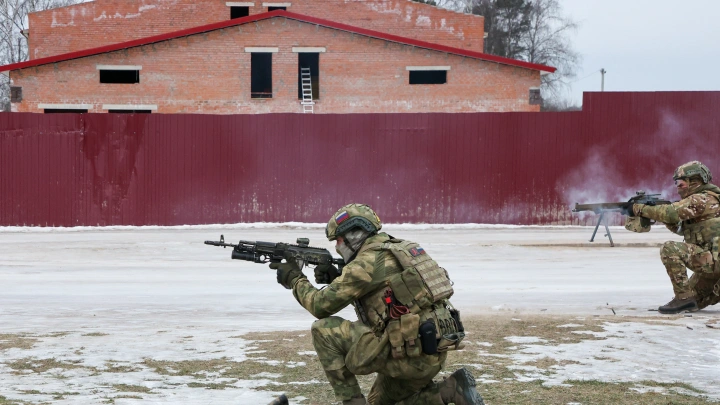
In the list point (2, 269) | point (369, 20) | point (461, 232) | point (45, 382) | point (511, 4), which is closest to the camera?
point (45, 382)

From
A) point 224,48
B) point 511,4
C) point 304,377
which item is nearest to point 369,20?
point 224,48

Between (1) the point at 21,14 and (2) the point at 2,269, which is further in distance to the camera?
(1) the point at 21,14

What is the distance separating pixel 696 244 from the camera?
974cm

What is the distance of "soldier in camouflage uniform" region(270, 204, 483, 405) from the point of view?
5574 millimetres

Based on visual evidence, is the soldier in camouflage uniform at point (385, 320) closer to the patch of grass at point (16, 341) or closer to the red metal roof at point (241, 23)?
the patch of grass at point (16, 341)

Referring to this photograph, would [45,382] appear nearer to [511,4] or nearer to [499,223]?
[499,223]

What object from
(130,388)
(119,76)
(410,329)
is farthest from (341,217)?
(119,76)

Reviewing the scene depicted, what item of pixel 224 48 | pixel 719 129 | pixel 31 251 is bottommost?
pixel 31 251

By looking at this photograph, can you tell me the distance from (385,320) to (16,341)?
4.18 meters

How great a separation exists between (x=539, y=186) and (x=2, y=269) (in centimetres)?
1168

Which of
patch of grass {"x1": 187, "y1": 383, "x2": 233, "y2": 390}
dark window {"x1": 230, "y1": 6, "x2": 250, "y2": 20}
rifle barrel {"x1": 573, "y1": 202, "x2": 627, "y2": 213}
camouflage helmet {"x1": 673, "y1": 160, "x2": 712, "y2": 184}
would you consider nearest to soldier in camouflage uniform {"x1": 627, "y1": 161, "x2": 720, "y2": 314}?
camouflage helmet {"x1": 673, "y1": 160, "x2": 712, "y2": 184}

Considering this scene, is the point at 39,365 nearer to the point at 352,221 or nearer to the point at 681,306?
the point at 352,221

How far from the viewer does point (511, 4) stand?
2493 inches

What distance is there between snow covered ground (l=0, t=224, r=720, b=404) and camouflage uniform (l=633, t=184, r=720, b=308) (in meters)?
0.30
